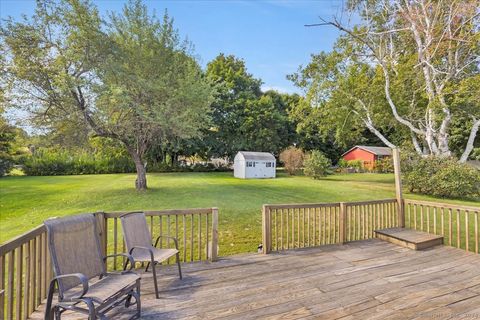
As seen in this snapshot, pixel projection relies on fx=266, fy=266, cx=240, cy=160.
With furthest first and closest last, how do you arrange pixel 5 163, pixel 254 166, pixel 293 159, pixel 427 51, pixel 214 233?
pixel 293 159 < pixel 254 166 < pixel 5 163 < pixel 427 51 < pixel 214 233

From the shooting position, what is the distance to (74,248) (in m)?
2.41

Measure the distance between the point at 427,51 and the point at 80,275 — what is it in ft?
51.0

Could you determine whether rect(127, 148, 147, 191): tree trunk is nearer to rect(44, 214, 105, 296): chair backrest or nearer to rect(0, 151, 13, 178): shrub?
rect(44, 214, 105, 296): chair backrest

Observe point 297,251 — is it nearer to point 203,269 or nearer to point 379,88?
point 203,269

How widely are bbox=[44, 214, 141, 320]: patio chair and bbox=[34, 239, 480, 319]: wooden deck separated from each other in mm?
444

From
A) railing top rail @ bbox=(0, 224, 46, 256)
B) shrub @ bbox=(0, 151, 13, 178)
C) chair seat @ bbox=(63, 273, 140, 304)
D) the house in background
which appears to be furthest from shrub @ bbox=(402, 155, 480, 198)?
shrub @ bbox=(0, 151, 13, 178)

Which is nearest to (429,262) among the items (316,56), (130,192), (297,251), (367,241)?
(367,241)

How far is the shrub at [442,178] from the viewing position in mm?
11641

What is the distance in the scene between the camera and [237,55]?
28922 mm

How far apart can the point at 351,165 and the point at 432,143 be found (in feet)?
54.0

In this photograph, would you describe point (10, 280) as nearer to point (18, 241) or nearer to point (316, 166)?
point (18, 241)

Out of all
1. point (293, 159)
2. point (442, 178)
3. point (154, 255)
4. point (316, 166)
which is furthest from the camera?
point (293, 159)

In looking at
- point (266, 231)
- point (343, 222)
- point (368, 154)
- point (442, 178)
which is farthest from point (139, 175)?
point (368, 154)

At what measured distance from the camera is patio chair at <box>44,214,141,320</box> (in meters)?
2.06
